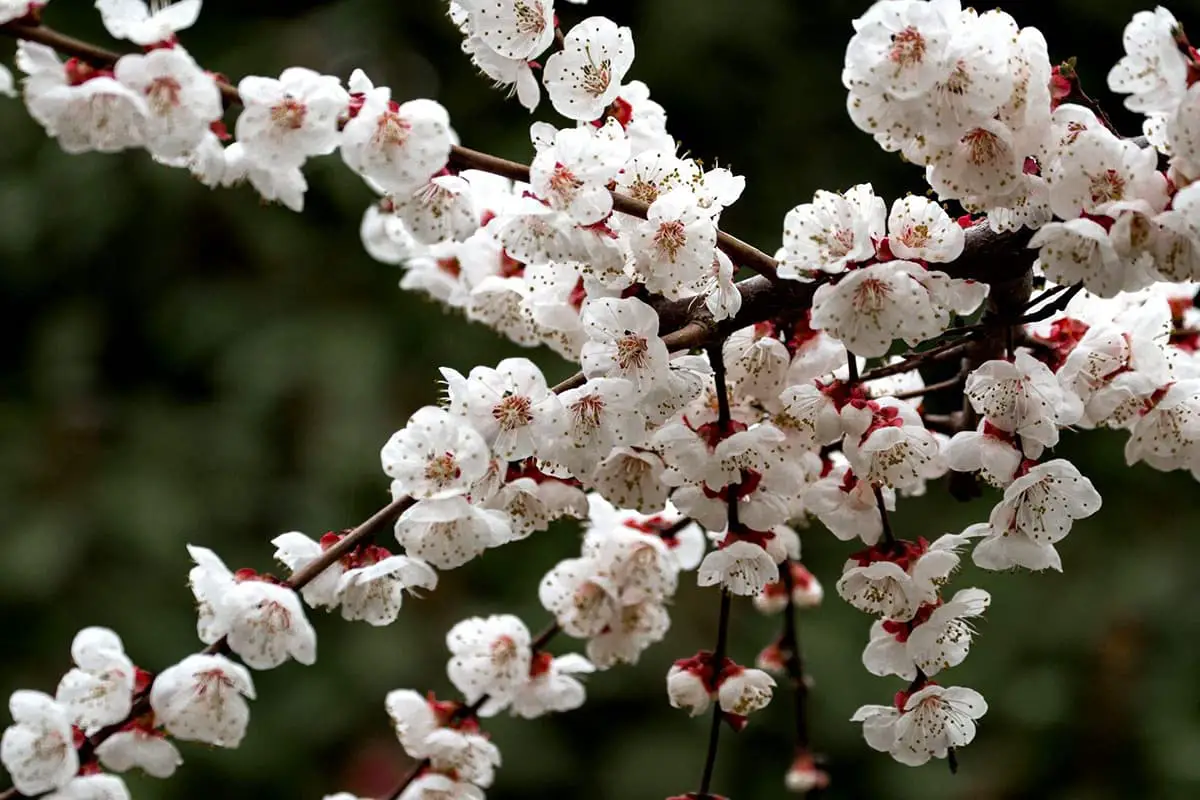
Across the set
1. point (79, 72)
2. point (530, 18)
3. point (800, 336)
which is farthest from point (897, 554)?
point (79, 72)

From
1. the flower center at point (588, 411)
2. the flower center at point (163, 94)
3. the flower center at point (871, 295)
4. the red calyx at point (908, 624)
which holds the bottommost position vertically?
the red calyx at point (908, 624)

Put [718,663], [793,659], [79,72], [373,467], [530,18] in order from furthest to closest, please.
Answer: [373,467] < [793,659] < [718,663] < [530,18] < [79,72]

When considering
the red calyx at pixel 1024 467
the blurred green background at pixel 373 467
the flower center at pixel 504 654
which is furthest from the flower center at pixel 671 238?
the blurred green background at pixel 373 467

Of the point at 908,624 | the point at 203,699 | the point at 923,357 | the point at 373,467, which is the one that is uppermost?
the point at 373,467

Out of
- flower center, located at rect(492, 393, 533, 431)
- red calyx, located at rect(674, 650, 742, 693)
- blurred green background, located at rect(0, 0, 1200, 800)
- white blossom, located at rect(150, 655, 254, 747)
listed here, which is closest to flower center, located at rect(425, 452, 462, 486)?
flower center, located at rect(492, 393, 533, 431)

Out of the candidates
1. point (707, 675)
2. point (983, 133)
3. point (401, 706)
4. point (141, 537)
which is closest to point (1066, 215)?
point (983, 133)

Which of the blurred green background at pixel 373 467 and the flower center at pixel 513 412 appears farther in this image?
the blurred green background at pixel 373 467

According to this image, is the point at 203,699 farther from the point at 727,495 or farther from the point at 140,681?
the point at 727,495

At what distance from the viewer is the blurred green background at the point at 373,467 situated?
80.4 inches

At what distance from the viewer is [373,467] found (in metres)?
2.11

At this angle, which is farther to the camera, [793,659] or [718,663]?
[793,659]

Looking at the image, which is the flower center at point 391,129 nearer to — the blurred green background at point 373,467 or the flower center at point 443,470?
the flower center at point 443,470

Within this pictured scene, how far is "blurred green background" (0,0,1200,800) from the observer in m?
2.04

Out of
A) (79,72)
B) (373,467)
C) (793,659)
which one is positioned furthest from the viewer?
(373,467)
